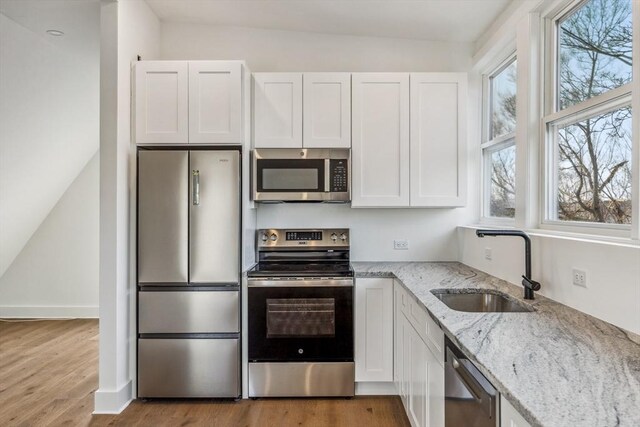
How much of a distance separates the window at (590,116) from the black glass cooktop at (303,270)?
1.32 m

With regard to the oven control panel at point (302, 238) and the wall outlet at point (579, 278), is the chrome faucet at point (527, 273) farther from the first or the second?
the oven control panel at point (302, 238)

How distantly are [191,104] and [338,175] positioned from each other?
1144 mm

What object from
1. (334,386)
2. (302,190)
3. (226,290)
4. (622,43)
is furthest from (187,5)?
(334,386)

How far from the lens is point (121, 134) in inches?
99.0

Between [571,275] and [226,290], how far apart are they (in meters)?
1.99

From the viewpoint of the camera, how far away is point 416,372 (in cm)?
206

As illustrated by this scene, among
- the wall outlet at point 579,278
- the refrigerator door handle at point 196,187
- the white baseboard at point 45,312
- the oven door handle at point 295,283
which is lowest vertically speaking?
the white baseboard at point 45,312

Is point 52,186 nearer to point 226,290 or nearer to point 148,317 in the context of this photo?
point 148,317

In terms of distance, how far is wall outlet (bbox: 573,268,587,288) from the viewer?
163 centimetres

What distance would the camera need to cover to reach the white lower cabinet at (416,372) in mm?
1692

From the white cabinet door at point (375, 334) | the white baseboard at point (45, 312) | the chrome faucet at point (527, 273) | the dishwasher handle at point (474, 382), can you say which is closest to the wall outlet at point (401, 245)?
the white cabinet door at point (375, 334)

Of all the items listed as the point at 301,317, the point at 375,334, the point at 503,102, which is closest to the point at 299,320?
the point at 301,317

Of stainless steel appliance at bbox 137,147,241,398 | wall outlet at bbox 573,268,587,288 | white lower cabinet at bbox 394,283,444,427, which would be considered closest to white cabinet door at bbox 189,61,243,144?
stainless steel appliance at bbox 137,147,241,398

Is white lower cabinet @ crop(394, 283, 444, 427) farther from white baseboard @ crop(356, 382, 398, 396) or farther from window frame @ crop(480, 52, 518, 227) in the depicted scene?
window frame @ crop(480, 52, 518, 227)
